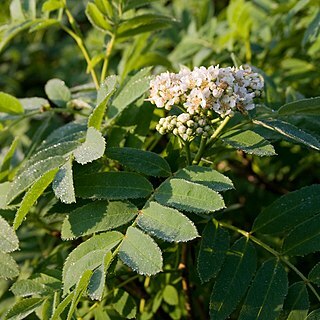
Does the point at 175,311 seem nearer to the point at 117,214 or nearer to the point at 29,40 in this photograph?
the point at 117,214

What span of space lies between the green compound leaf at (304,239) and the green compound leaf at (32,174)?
524 millimetres

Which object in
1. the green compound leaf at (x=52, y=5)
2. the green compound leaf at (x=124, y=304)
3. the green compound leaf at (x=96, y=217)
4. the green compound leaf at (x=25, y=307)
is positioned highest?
the green compound leaf at (x=52, y=5)

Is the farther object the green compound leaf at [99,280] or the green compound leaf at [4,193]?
the green compound leaf at [4,193]

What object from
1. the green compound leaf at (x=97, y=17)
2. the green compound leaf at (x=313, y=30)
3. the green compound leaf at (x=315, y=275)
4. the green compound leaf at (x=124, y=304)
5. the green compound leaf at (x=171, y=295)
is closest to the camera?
the green compound leaf at (x=315, y=275)

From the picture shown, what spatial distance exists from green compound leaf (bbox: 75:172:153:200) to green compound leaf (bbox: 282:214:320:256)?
1.08 feet

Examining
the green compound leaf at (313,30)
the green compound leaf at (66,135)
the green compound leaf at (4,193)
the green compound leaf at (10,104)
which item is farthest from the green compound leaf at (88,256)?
the green compound leaf at (313,30)

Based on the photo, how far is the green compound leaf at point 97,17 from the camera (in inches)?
66.3

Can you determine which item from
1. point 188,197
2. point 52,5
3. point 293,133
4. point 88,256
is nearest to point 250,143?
point 293,133

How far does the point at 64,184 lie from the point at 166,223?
0.22 metres

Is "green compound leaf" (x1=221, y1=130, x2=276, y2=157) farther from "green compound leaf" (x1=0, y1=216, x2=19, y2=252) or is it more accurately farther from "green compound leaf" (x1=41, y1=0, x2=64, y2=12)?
"green compound leaf" (x1=41, y1=0, x2=64, y2=12)

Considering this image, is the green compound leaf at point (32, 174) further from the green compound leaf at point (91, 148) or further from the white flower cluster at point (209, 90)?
the white flower cluster at point (209, 90)

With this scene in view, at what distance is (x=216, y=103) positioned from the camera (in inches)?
50.4

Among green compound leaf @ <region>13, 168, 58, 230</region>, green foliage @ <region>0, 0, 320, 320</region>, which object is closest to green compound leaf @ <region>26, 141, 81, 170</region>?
green foliage @ <region>0, 0, 320, 320</region>

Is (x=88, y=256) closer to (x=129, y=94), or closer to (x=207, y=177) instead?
(x=207, y=177)
